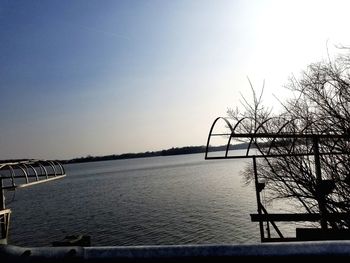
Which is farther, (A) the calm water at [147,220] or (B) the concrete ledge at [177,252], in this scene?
(A) the calm water at [147,220]

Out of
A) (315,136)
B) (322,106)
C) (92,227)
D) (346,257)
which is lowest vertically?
(92,227)

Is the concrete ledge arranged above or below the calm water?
above

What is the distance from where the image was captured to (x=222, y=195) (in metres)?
51.4

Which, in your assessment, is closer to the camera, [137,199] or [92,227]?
[92,227]

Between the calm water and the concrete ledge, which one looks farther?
the calm water

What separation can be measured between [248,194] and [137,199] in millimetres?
16291

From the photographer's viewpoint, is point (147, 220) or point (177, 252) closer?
point (177, 252)

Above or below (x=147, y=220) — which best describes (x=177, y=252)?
above

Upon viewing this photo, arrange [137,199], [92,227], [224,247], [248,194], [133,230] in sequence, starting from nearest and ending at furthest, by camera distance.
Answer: [224,247]
[133,230]
[92,227]
[248,194]
[137,199]

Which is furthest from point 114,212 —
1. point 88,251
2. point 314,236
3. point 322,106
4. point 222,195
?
point 88,251

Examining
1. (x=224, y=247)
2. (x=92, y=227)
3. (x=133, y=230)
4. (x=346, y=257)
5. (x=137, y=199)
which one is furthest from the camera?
(x=137, y=199)

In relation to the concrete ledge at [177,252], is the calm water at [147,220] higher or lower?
lower

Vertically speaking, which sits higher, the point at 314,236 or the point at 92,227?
the point at 314,236

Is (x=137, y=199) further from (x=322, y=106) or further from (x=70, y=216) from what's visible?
(x=322, y=106)
